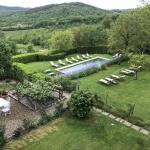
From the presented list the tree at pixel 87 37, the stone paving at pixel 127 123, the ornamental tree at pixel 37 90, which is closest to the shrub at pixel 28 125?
the ornamental tree at pixel 37 90

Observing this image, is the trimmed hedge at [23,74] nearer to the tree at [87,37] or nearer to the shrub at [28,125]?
the shrub at [28,125]

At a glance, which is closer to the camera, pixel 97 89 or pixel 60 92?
pixel 60 92

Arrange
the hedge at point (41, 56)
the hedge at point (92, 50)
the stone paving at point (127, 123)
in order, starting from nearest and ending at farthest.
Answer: the stone paving at point (127, 123)
the hedge at point (41, 56)
the hedge at point (92, 50)

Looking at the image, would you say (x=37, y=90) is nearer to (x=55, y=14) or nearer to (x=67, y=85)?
(x=67, y=85)

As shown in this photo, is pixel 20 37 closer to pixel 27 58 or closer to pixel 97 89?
pixel 27 58

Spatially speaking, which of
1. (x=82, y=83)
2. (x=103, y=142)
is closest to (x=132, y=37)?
(x=82, y=83)

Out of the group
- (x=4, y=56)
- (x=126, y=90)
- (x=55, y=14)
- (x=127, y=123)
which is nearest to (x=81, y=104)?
(x=127, y=123)

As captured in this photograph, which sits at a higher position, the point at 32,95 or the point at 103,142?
the point at 32,95
